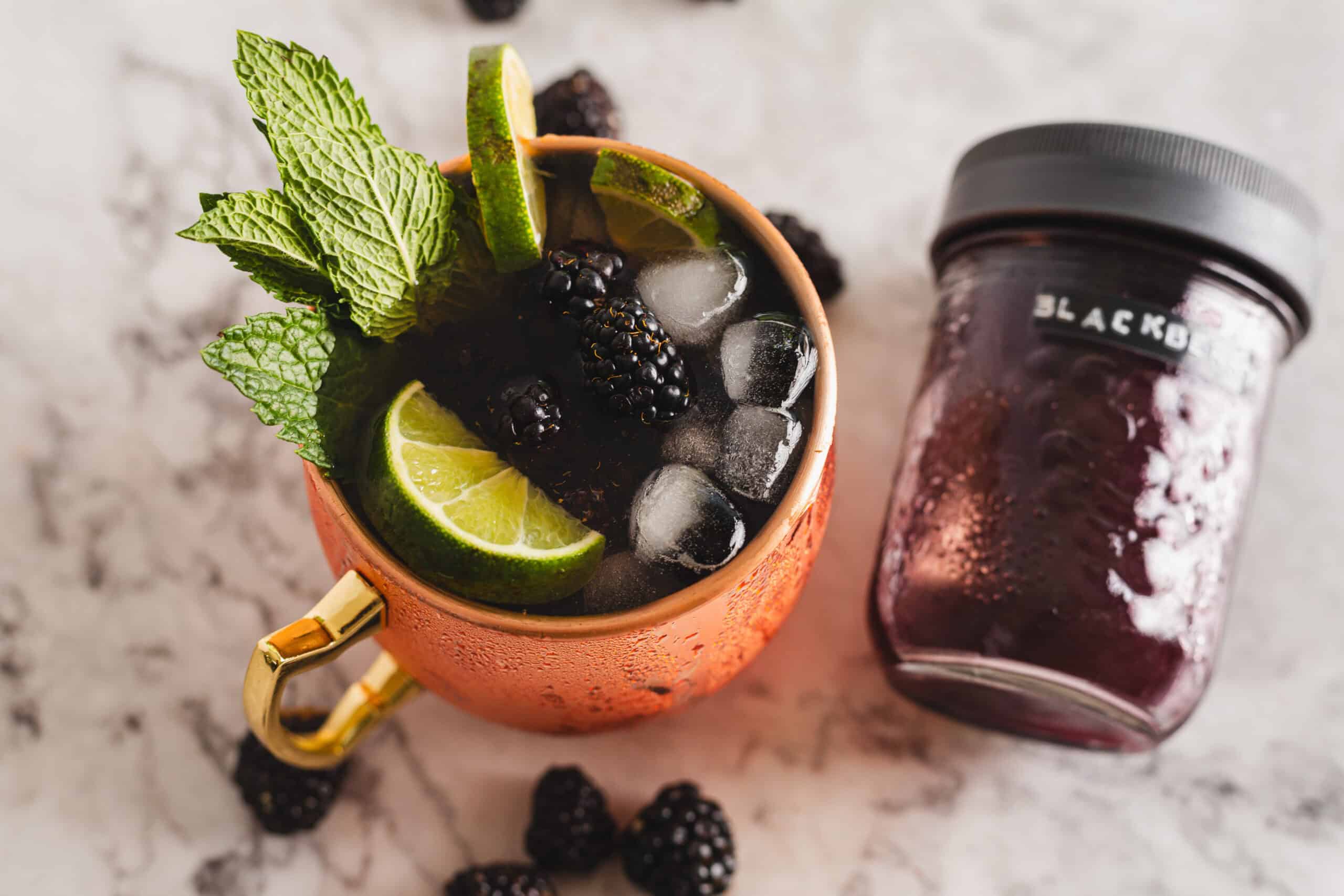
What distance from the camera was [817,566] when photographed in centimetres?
138

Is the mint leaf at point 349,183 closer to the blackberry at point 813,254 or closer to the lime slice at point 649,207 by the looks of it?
the lime slice at point 649,207

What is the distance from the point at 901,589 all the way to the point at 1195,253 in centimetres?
48

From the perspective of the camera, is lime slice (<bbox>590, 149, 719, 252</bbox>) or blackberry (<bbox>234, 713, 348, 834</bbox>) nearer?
lime slice (<bbox>590, 149, 719, 252</bbox>)

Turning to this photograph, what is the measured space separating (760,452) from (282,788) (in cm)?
72

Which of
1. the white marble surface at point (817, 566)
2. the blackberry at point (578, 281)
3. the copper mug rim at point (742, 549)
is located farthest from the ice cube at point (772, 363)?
the white marble surface at point (817, 566)

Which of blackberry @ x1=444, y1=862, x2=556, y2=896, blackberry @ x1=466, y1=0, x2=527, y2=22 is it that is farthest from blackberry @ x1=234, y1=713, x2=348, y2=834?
blackberry @ x1=466, y1=0, x2=527, y2=22

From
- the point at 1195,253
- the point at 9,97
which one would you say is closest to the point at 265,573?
the point at 9,97

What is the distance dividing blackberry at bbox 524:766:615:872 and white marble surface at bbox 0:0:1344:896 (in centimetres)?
7

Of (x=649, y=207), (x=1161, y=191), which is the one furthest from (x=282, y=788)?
(x=1161, y=191)

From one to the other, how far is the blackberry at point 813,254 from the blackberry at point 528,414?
54 cm

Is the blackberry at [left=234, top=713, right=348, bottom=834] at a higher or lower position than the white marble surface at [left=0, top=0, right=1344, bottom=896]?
lower

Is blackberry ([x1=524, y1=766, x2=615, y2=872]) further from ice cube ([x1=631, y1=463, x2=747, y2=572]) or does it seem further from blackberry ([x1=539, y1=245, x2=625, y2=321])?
blackberry ([x1=539, y1=245, x2=625, y2=321])

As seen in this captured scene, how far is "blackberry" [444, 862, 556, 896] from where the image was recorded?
46.8 inches

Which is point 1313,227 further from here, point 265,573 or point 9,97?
point 9,97
